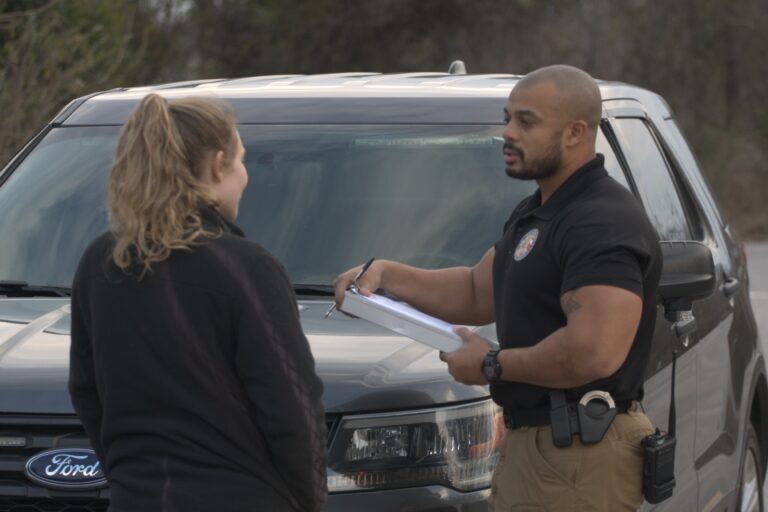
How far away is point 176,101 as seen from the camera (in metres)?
2.90

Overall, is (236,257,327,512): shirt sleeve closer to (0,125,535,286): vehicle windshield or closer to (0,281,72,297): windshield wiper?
(0,125,535,286): vehicle windshield

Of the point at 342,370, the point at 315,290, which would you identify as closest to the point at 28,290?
the point at 315,290

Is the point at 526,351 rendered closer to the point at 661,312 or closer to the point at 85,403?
the point at 85,403

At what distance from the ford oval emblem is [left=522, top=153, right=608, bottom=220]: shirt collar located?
1133 millimetres

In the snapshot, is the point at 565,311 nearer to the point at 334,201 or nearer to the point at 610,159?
the point at 334,201

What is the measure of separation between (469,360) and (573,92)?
64 cm

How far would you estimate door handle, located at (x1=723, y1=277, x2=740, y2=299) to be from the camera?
Answer: 5.44 metres

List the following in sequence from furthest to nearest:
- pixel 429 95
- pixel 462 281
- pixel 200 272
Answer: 1. pixel 429 95
2. pixel 462 281
3. pixel 200 272

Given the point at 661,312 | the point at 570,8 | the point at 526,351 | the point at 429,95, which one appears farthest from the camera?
the point at 570,8

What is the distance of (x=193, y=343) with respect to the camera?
2.75 meters

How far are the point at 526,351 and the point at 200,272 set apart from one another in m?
0.83

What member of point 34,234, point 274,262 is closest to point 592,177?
point 274,262

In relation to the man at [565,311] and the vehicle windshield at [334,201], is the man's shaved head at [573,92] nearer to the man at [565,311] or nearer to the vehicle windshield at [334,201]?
the man at [565,311]

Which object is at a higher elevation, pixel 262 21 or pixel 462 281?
pixel 462 281
